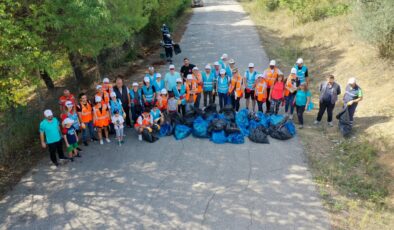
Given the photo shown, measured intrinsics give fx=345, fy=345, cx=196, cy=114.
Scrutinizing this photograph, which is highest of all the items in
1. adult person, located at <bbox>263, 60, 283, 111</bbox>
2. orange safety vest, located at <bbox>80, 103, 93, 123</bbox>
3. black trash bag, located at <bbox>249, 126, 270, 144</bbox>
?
adult person, located at <bbox>263, 60, 283, 111</bbox>

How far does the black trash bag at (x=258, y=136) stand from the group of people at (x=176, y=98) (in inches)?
47.3

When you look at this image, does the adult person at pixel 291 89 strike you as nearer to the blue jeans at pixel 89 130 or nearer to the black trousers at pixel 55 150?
the blue jeans at pixel 89 130

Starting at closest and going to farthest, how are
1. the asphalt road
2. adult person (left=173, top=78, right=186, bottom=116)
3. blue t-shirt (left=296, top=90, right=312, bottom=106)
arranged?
the asphalt road → blue t-shirt (left=296, top=90, right=312, bottom=106) → adult person (left=173, top=78, right=186, bottom=116)

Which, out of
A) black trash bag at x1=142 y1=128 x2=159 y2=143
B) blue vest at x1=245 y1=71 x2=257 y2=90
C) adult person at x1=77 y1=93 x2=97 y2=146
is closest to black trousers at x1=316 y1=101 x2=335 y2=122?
blue vest at x1=245 y1=71 x2=257 y2=90

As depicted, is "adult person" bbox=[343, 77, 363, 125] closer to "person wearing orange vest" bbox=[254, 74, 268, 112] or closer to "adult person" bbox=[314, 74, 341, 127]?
"adult person" bbox=[314, 74, 341, 127]

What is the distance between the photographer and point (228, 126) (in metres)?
10.3

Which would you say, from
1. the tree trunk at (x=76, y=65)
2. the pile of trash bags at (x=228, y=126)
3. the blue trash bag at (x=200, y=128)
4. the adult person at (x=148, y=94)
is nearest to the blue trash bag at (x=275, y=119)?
the pile of trash bags at (x=228, y=126)

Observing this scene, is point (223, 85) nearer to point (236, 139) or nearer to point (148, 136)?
point (236, 139)

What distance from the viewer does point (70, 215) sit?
7441mm

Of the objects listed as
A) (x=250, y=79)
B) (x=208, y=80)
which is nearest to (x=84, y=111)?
(x=208, y=80)

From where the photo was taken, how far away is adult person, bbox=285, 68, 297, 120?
10.6 metres

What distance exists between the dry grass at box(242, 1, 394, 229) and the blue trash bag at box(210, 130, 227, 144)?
7.83 feet

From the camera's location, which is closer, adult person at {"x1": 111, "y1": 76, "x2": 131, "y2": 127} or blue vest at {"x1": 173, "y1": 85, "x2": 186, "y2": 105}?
adult person at {"x1": 111, "y1": 76, "x2": 131, "y2": 127}

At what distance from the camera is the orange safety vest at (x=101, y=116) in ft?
32.5
